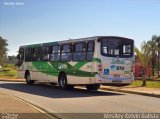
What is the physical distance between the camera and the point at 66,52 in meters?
26.7

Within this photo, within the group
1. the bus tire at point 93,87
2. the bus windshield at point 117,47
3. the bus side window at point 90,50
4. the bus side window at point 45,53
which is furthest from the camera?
the bus side window at point 45,53

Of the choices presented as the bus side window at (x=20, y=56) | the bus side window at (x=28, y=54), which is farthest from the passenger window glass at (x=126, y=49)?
the bus side window at (x=20, y=56)

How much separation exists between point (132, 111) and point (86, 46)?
33.2 ft

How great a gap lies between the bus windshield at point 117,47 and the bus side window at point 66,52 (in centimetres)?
325

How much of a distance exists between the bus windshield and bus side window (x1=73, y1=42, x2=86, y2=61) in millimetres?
1538

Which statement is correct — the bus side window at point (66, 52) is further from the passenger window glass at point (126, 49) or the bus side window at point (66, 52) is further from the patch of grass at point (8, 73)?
the patch of grass at point (8, 73)

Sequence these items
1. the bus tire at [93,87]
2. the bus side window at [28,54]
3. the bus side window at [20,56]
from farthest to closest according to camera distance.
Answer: the bus side window at [20,56] → the bus side window at [28,54] → the bus tire at [93,87]

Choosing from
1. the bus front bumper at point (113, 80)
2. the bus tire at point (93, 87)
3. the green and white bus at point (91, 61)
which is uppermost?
the green and white bus at point (91, 61)

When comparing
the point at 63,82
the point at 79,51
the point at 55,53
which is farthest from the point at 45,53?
the point at 79,51

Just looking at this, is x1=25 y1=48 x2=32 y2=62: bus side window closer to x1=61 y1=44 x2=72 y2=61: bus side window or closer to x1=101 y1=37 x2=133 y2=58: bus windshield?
x1=61 y1=44 x2=72 y2=61: bus side window

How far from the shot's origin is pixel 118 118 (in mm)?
12828

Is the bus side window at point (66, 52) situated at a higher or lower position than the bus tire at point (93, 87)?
higher

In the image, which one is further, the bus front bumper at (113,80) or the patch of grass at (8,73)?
the patch of grass at (8,73)

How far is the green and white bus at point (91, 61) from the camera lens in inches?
921
